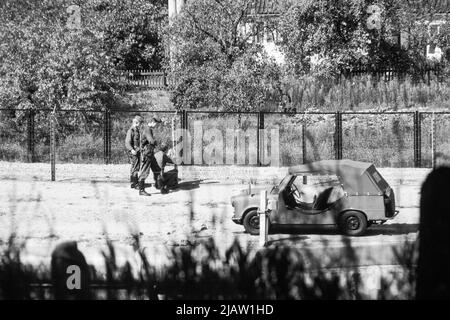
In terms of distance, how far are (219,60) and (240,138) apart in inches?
155

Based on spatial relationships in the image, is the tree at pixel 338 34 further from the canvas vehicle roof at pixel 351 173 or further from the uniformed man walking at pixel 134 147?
the canvas vehicle roof at pixel 351 173

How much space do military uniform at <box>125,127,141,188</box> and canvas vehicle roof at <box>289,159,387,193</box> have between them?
4888 millimetres

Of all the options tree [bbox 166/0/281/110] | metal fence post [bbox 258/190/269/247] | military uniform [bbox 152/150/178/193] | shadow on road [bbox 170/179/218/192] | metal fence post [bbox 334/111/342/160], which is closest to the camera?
metal fence post [bbox 258/190/269/247]

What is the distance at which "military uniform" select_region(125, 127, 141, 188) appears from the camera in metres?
17.5

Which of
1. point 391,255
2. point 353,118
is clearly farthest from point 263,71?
point 391,255

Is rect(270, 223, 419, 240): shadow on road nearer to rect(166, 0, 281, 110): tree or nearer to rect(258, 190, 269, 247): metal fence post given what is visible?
rect(258, 190, 269, 247): metal fence post

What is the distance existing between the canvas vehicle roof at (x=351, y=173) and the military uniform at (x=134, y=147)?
16.0ft

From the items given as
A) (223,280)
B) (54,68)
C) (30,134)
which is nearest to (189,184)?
(30,134)

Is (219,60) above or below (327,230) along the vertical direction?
above

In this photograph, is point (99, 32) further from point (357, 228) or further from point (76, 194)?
point (357, 228)

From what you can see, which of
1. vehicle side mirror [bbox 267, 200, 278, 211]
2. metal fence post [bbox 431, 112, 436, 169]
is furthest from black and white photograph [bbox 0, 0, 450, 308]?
metal fence post [bbox 431, 112, 436, 169]

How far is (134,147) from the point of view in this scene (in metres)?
17.5

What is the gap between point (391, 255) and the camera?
338 inches

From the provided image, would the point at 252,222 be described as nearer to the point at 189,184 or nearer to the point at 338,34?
the point at 189,184
